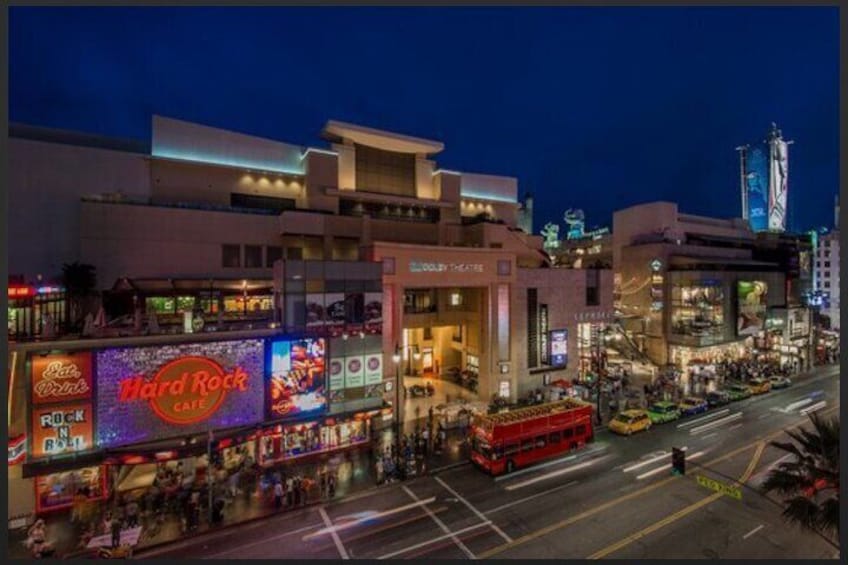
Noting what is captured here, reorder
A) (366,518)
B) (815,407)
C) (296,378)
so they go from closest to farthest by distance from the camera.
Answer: (366,518)
(296,378)
(815,407)

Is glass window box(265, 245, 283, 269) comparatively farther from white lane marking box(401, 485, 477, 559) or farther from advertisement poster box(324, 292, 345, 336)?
white lane marking box(401, 485, 477, 559)

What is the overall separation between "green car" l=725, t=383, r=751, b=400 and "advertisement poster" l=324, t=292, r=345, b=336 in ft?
109

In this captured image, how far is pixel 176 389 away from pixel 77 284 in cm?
1536

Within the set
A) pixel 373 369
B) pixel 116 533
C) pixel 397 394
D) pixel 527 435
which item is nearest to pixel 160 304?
pixel 373 369

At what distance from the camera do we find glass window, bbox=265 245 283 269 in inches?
1337

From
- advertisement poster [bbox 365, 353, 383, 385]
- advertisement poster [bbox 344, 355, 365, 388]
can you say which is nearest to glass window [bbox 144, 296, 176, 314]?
advertisement poster [bbox 344, 355, 365, 388]

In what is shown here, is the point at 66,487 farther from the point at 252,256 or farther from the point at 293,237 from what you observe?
the point at 293,237

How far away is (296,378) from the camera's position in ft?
72.7

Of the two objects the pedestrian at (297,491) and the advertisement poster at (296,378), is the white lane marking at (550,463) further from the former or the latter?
the advertisement poster at (296,378)

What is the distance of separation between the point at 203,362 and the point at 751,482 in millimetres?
28327

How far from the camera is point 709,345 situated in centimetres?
4350

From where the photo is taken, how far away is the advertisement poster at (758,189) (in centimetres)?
6581

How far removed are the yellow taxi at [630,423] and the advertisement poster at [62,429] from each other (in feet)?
96.8

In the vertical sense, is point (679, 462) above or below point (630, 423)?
above
